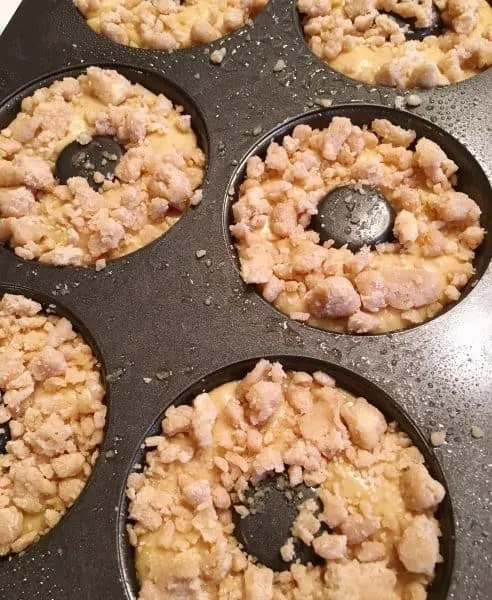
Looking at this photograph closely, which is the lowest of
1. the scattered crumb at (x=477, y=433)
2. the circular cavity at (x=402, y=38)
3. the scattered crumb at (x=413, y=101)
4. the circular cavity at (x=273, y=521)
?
the circular cavity at (x=273, y=521)

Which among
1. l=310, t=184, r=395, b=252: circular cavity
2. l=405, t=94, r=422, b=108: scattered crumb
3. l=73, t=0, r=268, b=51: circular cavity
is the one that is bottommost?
l=310, t=184, r=395, b=252: circular cavity

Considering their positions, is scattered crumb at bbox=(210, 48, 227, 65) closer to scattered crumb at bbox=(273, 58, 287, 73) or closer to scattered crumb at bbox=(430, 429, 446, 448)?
scattered crumb at bbox=(273, 58, 287, 73)

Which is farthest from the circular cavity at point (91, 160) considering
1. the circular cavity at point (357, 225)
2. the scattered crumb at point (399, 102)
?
the scattered crumb at point (399, 102)

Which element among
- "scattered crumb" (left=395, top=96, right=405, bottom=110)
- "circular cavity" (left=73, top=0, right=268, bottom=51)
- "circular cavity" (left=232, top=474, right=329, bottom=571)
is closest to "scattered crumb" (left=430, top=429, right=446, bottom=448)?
"circular cavity" (left=232, top=474, right=329, bottom=571)

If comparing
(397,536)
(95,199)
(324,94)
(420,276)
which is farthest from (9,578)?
(324,94)

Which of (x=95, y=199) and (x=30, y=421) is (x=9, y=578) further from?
(x=95, y=199)

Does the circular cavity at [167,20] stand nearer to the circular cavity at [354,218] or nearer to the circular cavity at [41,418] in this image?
the circular cavity at [354,218]
